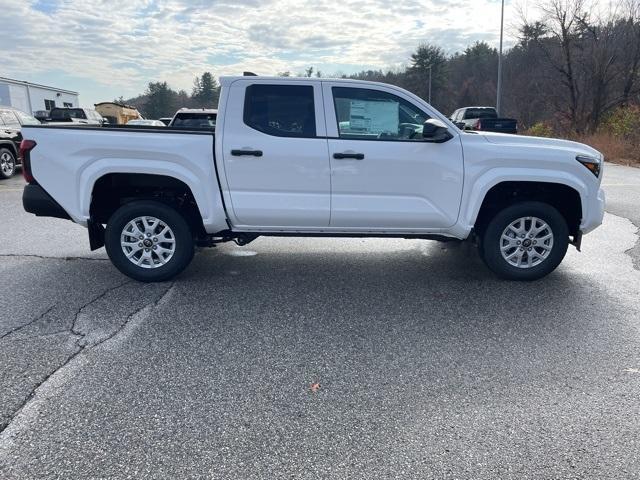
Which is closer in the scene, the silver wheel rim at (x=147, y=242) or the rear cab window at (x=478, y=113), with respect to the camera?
the silver wheel rim at (x=147, y=242)

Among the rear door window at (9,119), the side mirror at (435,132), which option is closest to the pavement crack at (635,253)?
the side mirror at (435,132)

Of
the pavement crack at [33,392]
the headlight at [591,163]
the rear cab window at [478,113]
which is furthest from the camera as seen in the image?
the rear cab window at [478,113]

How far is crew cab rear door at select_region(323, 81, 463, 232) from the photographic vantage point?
16.0ft

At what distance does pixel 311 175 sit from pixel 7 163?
39.4 ft

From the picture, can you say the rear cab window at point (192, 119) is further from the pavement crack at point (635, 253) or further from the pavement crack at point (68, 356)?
the pavement crack at point (635, 253)

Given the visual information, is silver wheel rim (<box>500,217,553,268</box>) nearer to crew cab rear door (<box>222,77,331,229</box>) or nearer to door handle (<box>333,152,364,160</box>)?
door handle (<box>333,152,364,160</box>)

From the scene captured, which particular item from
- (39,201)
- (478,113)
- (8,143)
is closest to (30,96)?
(8,143)

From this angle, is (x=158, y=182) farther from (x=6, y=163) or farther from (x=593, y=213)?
(x=6, y=163)

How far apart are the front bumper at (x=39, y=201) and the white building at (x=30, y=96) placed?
33.9 m

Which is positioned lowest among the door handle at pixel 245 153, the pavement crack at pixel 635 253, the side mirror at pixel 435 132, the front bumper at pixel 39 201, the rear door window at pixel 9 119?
the pavement crack at pixel 635 253

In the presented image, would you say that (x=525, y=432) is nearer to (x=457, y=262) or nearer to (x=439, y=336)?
(x=439, y=336)

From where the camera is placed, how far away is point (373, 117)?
4.96m

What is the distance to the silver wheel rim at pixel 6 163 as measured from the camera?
43.3ft

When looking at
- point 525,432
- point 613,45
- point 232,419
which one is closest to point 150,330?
point 232,419
